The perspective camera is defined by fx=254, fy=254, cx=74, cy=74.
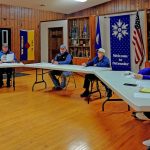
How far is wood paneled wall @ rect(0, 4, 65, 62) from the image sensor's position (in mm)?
9023

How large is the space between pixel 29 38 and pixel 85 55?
2.82 m

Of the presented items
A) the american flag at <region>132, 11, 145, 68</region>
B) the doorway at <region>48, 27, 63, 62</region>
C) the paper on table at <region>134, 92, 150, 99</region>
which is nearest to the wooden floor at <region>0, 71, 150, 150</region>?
the paper on table at <region>134, 92, 150, 99</region>

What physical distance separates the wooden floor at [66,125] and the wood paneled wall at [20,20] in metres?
4.41

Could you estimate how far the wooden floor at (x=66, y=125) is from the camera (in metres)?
2.92

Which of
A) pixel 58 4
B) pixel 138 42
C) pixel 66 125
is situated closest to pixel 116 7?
pixel 58 4

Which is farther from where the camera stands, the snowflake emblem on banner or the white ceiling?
the white ceiling

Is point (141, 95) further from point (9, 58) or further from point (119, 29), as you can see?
point (119, 29)

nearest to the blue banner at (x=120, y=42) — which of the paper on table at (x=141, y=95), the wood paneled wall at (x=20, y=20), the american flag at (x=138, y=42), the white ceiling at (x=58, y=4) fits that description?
the american flag at (x=138, y=42)

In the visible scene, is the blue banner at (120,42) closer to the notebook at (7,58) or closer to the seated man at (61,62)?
the seated man at (61,62)

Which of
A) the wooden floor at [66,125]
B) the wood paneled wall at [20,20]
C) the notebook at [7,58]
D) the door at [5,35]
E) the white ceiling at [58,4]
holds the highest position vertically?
the white ceiling at [58,4]

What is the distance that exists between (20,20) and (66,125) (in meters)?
6.78

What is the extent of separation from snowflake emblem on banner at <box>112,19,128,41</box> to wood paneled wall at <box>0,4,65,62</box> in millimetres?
3933

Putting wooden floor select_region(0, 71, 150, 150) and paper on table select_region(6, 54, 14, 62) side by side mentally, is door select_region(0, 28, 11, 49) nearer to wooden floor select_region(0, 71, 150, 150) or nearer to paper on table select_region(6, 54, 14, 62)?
paper on table select_region(6, 54, 14, 62)

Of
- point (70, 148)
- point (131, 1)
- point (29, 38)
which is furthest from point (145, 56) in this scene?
point (29, 38)
